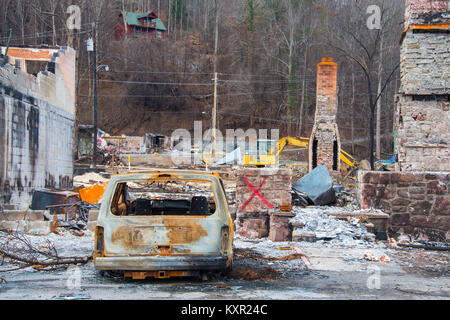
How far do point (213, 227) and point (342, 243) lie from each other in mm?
4088

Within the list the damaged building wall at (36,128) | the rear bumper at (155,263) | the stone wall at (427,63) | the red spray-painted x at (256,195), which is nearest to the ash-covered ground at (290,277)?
the rear bumper at (155,263)

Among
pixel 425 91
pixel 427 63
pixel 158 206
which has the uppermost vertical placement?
pixel 427 63

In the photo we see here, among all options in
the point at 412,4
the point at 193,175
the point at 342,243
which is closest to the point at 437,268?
the point at 342,243

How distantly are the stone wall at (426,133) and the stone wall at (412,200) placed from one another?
3042mm

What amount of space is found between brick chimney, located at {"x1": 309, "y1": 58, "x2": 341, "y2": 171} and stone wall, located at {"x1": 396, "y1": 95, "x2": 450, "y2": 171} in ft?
38.8

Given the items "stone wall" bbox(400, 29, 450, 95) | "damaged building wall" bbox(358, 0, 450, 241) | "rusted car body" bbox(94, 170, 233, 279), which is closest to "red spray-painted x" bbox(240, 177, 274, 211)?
Answer: "rusted car body" bbox(94, 170, 233, 279)

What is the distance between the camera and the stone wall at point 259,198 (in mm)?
10477

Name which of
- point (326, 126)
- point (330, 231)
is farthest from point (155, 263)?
point (326, 126)

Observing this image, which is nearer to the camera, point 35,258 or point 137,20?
point 35,258

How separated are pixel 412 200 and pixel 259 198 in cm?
323

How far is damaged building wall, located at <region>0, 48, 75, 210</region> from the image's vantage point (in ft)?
48.8

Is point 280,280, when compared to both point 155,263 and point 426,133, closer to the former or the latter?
point 155,263

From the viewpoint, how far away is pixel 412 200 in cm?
986
